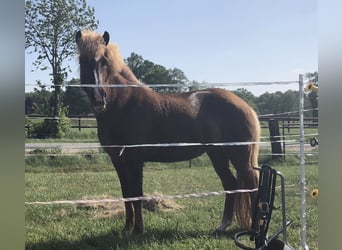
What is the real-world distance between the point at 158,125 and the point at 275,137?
824 millimetres

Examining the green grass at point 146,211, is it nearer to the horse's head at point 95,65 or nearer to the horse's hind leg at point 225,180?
the horse's hind leg at point 225,180

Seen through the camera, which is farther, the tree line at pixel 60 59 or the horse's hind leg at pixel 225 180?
the horse's hind leg at pixel 225 180

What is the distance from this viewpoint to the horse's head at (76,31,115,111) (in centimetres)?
244

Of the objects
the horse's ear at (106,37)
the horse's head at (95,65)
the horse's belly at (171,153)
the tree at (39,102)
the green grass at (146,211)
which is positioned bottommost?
the green grass at (146,211)

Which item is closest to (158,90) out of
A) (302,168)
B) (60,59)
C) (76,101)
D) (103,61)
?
(103,61)

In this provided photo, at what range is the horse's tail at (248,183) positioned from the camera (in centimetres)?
274

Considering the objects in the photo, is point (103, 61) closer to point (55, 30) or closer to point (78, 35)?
point (78, 35)

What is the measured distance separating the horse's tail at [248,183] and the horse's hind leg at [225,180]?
0.04 m

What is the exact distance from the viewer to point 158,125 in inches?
104

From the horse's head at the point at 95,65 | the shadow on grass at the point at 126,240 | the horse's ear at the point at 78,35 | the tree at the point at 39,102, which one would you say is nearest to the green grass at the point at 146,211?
the shadow on grass at the point at 126,240

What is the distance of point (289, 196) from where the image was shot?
2855 mm

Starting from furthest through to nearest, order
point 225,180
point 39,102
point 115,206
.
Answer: point 225,180, point 115,206, point 39,102
